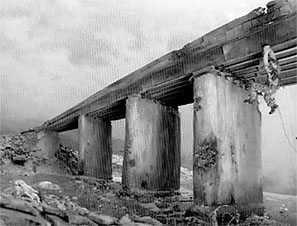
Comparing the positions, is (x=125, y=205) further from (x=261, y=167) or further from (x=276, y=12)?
(x=276, y=12)

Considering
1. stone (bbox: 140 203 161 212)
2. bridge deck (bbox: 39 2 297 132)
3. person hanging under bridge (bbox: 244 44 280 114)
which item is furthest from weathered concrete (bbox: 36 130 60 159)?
person hanging under bridge (bbox: 244 44 280 114)

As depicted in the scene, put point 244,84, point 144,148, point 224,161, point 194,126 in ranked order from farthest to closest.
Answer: point 144,148, point 244,84, point 194,126, point 224,161

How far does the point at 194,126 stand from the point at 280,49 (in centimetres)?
207

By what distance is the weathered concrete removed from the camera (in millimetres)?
14203

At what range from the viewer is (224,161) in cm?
620

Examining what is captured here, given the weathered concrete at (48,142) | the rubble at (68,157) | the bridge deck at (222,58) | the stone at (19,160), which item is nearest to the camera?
the bridge deck at (222,58)

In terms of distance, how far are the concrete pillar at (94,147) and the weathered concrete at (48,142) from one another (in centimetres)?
283

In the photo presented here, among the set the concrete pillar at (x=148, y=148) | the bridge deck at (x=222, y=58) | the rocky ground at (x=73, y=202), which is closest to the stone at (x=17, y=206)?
the rocky ground at (x=73, y=202)

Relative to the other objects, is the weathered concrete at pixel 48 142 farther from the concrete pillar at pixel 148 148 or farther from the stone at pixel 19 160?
the concrete pillar at pixel 148 148

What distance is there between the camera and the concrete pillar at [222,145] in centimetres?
614

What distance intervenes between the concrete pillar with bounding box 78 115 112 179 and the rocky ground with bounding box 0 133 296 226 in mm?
452

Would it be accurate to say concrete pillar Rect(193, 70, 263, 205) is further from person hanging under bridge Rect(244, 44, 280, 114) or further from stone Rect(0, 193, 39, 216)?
stone Rect(0, 193, 39, 216)

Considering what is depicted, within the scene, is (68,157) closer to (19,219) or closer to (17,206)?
(17,206)

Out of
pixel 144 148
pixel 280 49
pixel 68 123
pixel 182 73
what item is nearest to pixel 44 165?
pixel 68 123
